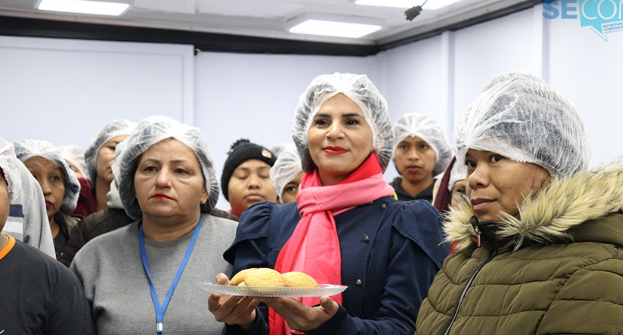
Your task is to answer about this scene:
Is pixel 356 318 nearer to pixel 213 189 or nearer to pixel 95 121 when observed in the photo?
pixel 213 189

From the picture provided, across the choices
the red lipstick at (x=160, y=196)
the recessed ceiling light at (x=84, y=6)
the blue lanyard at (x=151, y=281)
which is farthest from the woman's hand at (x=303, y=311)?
the recessed ceiling light at (x=84, y=6)

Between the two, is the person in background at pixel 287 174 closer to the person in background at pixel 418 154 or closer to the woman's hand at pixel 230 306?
the person in background at pixel 418 154

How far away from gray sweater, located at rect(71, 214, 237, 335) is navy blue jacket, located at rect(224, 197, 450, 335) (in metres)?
0.23

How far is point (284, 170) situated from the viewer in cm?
457

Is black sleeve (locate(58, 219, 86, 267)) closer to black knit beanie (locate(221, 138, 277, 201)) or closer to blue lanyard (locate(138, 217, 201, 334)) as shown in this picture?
blue lanyard (locate(138, 217, 201, 334))

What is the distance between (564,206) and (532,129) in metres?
0.23

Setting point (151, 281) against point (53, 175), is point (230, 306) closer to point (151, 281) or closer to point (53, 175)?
point (151, 281)

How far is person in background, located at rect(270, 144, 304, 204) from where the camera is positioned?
14.9 feet

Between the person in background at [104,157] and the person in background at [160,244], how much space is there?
154 centimetres

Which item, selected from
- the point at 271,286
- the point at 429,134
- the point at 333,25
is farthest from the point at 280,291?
the point at 333,25

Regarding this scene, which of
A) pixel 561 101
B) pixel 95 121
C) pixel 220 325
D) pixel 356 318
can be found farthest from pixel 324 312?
pixel 95 121

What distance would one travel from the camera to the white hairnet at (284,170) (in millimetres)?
4547

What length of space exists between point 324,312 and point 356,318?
0.42 ft

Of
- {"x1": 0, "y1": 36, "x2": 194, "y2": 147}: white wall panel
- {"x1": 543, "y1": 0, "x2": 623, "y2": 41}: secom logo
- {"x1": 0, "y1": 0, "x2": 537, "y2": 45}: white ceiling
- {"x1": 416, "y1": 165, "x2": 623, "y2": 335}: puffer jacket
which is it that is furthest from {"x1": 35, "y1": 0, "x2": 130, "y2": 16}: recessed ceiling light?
{"x1": 416, "y1": 165, "x2": 623, "y2": 335}: puffer jacket
